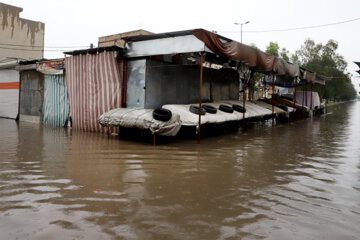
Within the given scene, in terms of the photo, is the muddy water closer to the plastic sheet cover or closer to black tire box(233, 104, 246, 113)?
the plastic sheet cover

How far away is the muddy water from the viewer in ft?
10.6

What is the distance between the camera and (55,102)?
1371 centimetres

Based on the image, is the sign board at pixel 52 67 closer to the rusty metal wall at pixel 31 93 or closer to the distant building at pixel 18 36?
the rusty metal wall at pixel 31 93

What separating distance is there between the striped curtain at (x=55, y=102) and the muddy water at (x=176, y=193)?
522 centimetres

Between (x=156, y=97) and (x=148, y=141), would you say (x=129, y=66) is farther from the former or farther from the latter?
(x=148, y=141)

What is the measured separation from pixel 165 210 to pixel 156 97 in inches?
298

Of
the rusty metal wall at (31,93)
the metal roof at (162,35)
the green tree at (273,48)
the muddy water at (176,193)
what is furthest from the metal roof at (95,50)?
the green tree at (273,48)

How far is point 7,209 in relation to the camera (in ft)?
12.1

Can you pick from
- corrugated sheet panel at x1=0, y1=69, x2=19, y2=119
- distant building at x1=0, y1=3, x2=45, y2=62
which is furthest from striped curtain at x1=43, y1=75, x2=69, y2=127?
distant building at x1=0, y1=3, x2=45, y2=62

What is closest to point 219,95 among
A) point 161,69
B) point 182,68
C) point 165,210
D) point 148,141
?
point 182,68

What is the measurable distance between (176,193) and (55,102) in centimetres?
1109

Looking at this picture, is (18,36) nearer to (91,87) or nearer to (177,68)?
(91,87)

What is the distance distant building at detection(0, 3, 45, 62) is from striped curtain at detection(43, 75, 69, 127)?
1312 centimetres

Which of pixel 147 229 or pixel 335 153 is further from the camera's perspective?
pixel 335 153
